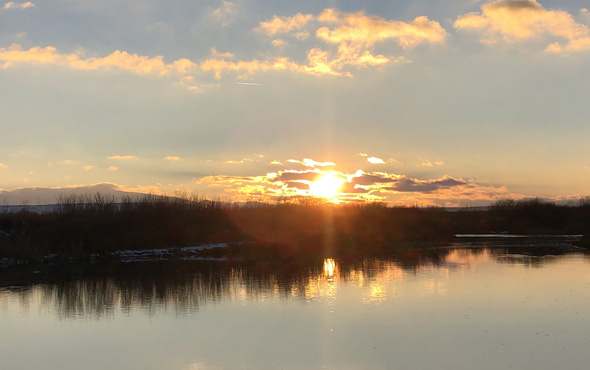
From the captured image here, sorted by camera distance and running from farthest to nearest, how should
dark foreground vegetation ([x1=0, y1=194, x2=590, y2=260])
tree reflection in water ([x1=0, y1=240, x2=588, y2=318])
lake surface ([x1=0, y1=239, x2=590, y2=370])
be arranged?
dark foreground vegetation ([x1=0, y1=194, x2=590, y2=260]) < tree reflection in water ([x1=0, y1=240, x2=588, y2=318]) < lake surface ([x1=0, y1=239, x2=590, y2=370])

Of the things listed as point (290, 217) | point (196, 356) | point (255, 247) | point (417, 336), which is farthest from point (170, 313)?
point (290, 217)

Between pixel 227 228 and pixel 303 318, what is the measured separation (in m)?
34.0

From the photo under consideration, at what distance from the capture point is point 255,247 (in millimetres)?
41406

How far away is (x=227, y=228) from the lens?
4944 centimetres

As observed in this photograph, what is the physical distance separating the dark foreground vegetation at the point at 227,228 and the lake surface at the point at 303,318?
11.5m

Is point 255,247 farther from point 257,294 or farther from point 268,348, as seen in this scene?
point 268,348

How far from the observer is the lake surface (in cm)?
1196

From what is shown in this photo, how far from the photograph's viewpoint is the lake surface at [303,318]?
39.2 ft

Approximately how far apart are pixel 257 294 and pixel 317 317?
4944 mm

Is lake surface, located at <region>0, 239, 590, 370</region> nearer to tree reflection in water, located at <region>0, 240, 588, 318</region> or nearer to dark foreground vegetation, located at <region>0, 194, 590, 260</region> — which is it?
tree reflection in water, located at <region>0, 240, 588, 318</region>

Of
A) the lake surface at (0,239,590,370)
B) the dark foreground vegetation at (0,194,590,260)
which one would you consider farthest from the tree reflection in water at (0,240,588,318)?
the dark foreground vegetation at (0,194,590,260)

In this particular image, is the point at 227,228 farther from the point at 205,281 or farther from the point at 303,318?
the point at 303,318

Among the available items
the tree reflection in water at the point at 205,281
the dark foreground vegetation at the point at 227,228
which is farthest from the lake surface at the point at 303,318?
the dark foreground vegetation at the point at 227,228

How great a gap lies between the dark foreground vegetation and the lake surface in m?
11.5
